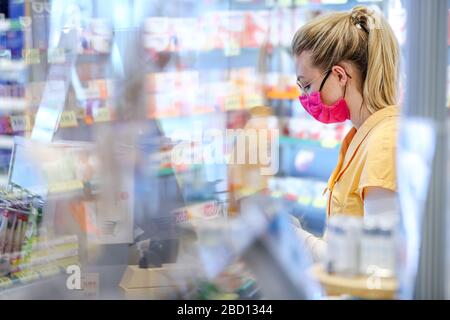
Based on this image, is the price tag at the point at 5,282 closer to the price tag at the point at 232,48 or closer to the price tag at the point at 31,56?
the price tag at the point at 31,56

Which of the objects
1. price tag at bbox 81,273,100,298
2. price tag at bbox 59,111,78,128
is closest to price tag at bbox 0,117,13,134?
price tag at bbox 59,111,78,128

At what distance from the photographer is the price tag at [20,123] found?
79.0 inches

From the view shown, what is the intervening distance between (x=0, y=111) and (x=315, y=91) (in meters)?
1.22

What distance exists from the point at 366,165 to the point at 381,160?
0.14 ft

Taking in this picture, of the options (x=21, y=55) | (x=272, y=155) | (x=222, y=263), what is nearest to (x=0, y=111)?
(x=21, y=55)

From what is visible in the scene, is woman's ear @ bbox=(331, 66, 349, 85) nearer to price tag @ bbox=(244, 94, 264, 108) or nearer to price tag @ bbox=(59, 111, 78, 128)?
price tag @ bbox=(59, 111, 78, 128)

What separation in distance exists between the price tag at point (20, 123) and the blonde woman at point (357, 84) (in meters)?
0.90

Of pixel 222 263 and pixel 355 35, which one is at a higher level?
pixel 355 35

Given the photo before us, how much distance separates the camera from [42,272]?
1472 mm

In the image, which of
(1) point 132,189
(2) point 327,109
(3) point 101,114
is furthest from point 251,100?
(1) point 132,189

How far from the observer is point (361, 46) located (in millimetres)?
1573

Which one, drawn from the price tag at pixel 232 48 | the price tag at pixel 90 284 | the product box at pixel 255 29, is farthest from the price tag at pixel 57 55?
the product box at pixel 255 29

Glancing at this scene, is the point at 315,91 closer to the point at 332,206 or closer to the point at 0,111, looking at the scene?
the point at 332,206

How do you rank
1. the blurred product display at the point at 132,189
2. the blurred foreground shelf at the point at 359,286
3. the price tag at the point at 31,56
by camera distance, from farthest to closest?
the price tag at the point at 31,56 → the blurred product display at the point at 132,189 → the blurred foreground shelf at the point at 359,286
